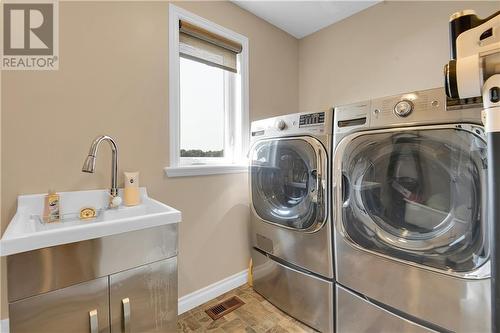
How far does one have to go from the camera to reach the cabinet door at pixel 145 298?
971mm

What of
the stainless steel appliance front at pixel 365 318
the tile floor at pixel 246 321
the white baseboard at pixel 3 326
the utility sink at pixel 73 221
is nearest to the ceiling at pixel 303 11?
the utility sink at pixel 73 221

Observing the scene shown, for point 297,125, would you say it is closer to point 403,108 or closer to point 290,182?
point 290,182

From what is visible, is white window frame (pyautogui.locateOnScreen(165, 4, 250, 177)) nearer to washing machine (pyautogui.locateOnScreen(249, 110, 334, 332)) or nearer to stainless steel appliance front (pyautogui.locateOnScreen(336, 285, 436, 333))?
washing machine (pyautogui.locateOnScreen(249, 110, 334, 332))

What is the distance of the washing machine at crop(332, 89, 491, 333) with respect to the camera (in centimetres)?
91

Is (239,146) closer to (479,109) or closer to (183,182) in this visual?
(183,182)

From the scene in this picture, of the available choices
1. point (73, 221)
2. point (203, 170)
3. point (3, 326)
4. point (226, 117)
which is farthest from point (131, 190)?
point (226, 117)

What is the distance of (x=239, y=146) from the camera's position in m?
1.99

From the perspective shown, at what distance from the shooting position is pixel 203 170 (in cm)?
171

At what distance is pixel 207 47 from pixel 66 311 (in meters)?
1.74

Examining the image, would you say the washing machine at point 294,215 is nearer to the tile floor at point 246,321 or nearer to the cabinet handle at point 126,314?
the tile floor at point 246,321

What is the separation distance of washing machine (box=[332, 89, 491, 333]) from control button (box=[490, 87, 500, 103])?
29cm

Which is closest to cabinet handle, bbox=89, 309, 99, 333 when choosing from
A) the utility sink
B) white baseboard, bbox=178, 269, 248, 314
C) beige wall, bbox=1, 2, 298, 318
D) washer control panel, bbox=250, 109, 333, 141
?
the utility sink

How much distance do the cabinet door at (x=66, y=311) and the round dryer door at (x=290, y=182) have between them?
1.06m


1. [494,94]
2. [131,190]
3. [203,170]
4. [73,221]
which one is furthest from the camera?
[203,170]
